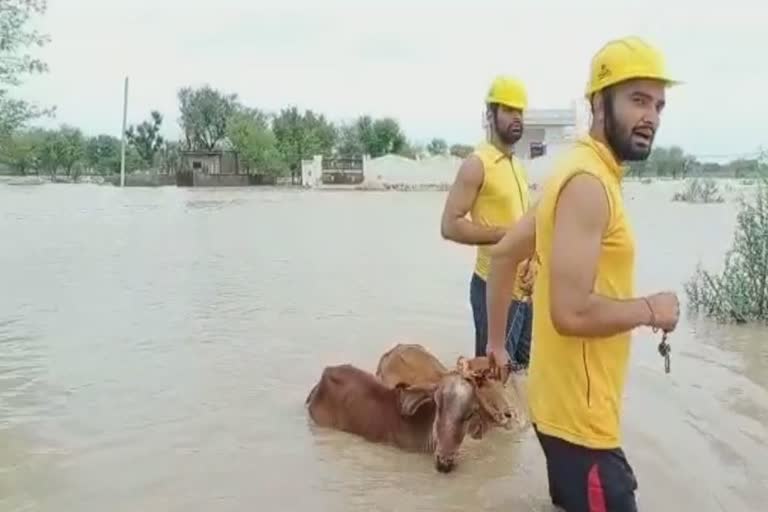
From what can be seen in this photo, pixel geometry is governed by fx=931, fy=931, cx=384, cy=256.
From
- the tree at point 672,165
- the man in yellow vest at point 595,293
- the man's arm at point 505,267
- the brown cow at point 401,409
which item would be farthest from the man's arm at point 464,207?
the tree at point 672,165

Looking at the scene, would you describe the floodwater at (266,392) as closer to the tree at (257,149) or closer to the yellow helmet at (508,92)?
the yellow helmet at (508,92)

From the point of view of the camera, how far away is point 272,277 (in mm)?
16516

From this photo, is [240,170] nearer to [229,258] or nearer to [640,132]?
[229,258]

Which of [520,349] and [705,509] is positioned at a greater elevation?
[520,349]

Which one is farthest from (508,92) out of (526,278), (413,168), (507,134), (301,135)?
(301,135)

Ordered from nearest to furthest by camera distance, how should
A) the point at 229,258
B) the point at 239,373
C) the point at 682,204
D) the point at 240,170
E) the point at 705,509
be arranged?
1. the point at 705,509
2. the point at 239,373
3. the point at 229,258
4. the point at 682,204
5. the point at 240,170

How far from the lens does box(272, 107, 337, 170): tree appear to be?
3290 inches

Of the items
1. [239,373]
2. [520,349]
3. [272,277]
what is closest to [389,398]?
[520,349]

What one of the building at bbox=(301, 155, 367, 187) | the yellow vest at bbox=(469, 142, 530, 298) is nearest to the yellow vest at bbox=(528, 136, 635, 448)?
the yellow vest at bbox=(469, 142, 530, 298)

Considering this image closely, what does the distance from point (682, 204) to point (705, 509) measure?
1588 inches

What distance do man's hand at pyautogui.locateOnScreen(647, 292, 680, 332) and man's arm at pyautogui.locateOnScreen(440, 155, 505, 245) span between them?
9.90 feet

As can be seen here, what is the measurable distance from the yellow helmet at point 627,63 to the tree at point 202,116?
90.9m

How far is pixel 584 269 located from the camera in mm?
2988

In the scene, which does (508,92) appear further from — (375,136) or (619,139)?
(375,136)
